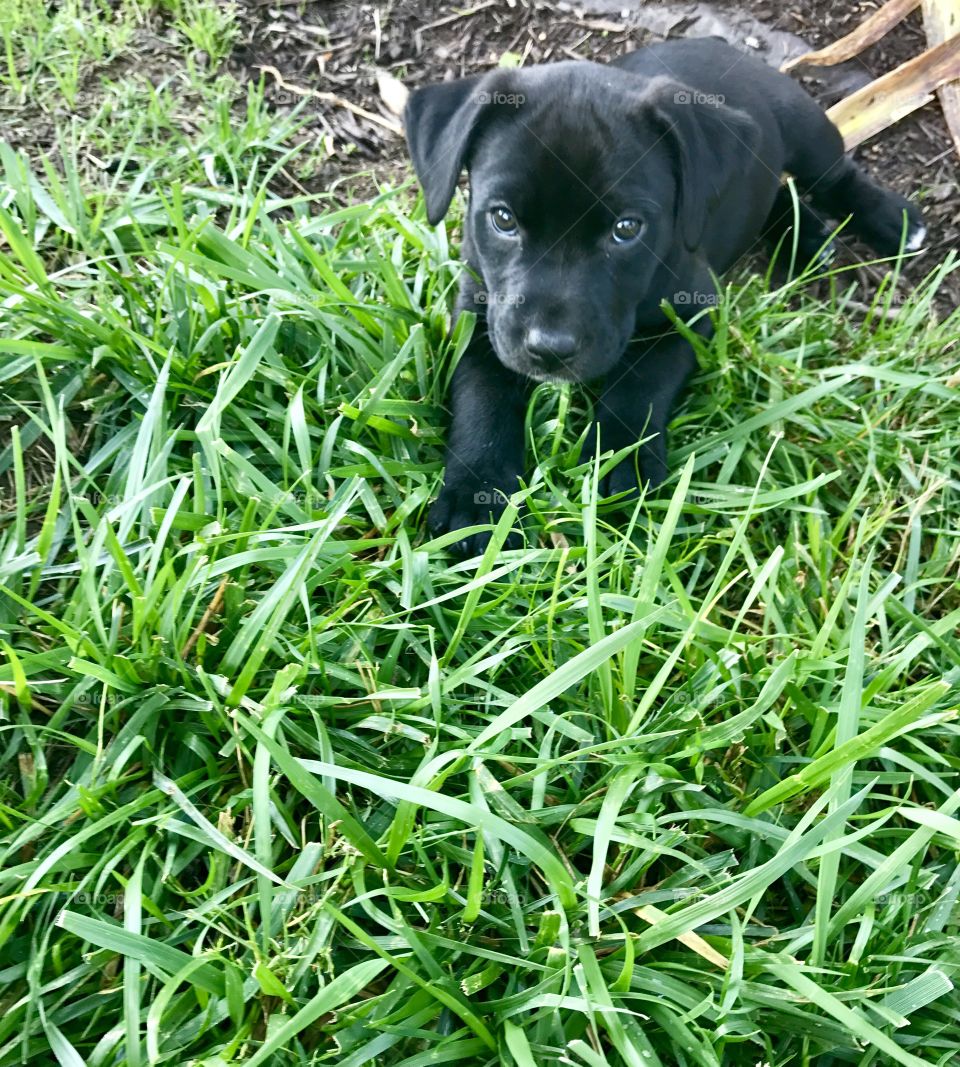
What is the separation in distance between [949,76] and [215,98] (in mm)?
2806

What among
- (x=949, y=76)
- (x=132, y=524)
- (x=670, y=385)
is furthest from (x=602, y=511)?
(x=949, y=76)

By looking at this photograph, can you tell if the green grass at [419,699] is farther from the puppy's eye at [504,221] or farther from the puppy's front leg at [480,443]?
the puppy's eye at [504,221]

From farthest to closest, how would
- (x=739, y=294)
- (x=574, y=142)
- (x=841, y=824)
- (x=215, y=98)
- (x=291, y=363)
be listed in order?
1. (x=215, y=98)
2. (x=739, y=294)
3. (x=291, y=363)
4. (x=574, y=142)
5. (x=841, y=824)

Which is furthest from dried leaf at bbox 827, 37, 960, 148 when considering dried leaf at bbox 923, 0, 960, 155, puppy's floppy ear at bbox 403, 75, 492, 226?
puppy's floppy ear at bbox 403, 75, 492, 226

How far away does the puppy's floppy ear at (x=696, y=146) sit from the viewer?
228cm

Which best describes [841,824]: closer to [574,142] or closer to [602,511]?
[602,511]

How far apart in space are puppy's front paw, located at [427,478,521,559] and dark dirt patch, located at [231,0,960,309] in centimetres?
158

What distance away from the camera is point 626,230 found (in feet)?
7.83

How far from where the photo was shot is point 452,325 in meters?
2.63

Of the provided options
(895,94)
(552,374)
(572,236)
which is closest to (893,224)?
(895,94)

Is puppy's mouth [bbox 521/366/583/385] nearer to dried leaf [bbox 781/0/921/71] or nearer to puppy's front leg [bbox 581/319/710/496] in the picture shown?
puppy's front leg [bbox 581/319/710/496]

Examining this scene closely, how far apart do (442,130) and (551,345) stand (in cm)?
69

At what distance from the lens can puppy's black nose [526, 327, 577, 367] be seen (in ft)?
7.40

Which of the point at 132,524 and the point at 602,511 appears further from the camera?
the point at 602,511
